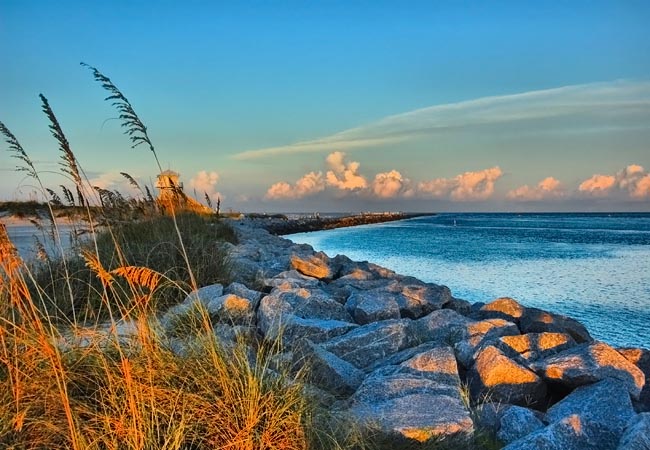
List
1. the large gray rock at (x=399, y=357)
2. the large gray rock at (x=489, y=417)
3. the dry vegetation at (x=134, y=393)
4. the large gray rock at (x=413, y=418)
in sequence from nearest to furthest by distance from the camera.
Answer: the dry vegetation at (x=134, y=393) < the large gray rock at (x=413, y=418) < the large gray rock at (x=489, y=417) < the large gray rock at (x=399, y=357)

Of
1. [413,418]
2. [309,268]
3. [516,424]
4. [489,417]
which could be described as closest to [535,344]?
[489,417]

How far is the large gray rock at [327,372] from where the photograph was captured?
129 inches

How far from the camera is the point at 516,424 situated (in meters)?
2.92

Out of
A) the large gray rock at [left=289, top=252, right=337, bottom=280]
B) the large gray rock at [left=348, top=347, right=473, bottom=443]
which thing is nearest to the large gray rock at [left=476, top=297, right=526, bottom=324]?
the large gray rock at [left=289, top=252, right=337, bottom=280]

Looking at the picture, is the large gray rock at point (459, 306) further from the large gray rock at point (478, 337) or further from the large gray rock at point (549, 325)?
the large gray rock at point (478, 337)

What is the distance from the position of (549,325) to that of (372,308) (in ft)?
6.78

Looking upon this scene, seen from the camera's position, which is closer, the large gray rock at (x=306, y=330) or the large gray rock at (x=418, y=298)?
the large gray rock at (x=306, y=330)

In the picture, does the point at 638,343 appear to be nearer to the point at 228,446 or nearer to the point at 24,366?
the point at 228,446

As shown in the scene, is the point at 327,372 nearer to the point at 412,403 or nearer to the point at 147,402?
the point at 412,403

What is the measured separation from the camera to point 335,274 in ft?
29.2

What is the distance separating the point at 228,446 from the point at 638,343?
6198 millimetres

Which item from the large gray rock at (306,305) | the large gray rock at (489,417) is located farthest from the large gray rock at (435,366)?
the large gray rock at (306,305)

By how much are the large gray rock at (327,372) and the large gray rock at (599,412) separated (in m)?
1.15

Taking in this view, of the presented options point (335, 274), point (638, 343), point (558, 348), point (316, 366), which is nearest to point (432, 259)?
point (335, 274)
